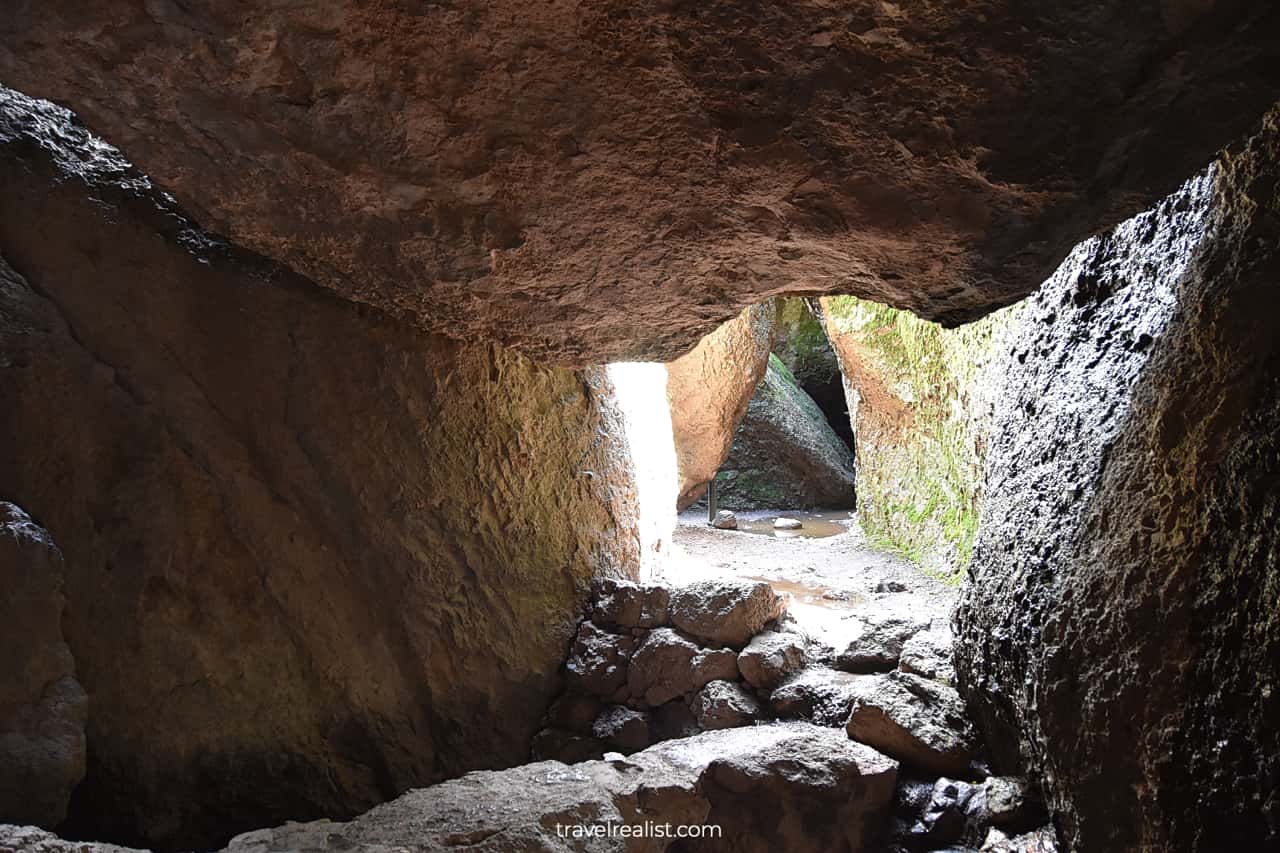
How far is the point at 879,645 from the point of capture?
2.71 m

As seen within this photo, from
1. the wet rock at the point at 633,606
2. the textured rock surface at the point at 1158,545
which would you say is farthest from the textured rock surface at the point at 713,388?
the textured rock surface at the point at 1158,545

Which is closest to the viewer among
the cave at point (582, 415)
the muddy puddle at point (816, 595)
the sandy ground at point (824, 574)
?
the cave at point (582, 415)

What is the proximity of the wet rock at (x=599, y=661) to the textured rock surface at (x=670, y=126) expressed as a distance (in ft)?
4.06

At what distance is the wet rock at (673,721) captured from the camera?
2.73m

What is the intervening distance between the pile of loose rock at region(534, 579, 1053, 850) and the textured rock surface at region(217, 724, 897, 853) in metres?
0.10

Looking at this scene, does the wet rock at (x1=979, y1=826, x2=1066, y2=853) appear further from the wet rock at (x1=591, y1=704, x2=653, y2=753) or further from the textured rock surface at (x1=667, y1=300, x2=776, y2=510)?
the textured rock surface at (x1=667, y1=300, x2=776, y2=510)

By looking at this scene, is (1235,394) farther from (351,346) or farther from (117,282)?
(117,282)

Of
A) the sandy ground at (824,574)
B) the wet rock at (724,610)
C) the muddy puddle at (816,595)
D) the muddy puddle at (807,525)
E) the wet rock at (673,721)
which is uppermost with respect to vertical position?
the wet rock at (724,610)

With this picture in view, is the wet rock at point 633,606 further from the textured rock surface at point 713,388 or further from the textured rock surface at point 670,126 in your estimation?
the textured rock surface at point 713,388

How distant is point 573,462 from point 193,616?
1.23 m

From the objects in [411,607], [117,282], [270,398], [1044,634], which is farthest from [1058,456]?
[117,282]

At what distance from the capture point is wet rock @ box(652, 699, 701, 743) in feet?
8.96

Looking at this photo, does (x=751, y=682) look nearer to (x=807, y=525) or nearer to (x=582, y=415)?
(x=582, y=415)

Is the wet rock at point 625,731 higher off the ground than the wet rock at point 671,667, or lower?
lower
